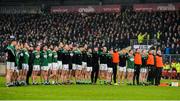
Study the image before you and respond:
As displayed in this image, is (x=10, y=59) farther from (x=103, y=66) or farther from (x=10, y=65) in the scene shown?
(x=103, y=66)

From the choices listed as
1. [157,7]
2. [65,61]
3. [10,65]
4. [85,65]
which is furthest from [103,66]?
[157,7]

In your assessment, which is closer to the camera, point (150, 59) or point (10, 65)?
point (10, 65)

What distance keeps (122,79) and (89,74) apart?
2138 mm

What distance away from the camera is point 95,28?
53.7 m

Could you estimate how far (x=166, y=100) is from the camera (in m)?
20.9

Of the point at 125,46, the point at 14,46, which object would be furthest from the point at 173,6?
the point at 14,46

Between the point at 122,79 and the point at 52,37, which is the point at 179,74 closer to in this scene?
the point at 122,79

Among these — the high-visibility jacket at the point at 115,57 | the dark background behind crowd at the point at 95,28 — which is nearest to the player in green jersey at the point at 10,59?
the high-visibility jacket at the point at 115,57

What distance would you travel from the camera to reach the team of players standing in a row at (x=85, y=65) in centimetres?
2858

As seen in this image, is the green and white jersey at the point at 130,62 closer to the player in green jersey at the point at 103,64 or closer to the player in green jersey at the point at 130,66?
the player in green jersey at the point at 130,66

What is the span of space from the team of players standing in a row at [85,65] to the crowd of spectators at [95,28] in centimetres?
1264

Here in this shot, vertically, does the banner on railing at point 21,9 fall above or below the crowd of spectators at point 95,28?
above

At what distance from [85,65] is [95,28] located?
927 inches

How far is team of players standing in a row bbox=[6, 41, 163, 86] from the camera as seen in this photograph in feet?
93.8
